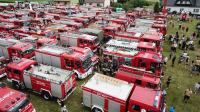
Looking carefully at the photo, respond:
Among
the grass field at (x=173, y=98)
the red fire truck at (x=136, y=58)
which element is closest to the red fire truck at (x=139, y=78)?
the grass field at (x=173, y=98)

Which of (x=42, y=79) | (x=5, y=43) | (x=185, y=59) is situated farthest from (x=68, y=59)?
(x=185, y=59)

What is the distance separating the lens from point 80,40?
31.9 meters

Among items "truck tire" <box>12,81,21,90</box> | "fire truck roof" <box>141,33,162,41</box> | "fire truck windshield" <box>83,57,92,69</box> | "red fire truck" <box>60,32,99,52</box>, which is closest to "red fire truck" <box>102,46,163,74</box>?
"fire truck windshield" <box>83,57,92,69</box>

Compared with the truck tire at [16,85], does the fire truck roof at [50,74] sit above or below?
above

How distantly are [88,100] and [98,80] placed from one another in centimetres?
213

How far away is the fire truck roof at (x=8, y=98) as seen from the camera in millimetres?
15326

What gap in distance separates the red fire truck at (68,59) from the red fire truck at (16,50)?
7.13ft

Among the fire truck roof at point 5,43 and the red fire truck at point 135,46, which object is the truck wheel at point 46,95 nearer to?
the fire truck roof at point 5,43

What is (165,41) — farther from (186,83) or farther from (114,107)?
(114,107)

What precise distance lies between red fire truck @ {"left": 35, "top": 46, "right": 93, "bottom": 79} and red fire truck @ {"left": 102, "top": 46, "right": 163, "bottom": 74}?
341 centimetres

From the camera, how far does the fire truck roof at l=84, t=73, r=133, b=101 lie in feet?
55.2

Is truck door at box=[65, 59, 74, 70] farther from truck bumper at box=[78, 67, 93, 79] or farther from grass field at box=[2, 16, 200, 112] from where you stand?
grass field at box=[2, 16, 200, 112]

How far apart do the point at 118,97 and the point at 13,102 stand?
340 inches

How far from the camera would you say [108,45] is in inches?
1158
